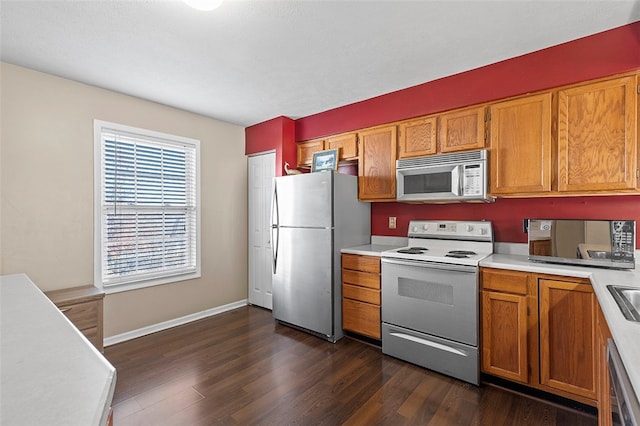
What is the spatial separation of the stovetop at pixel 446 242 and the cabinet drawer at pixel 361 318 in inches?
22.3

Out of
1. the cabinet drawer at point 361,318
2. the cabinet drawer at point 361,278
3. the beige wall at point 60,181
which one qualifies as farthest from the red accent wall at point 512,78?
the beige wall at point 60,181

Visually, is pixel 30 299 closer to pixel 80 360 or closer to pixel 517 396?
pixel 80 360

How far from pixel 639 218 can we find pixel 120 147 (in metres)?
4.45

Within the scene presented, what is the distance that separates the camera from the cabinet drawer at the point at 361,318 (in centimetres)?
284

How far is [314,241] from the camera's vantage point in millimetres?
3143

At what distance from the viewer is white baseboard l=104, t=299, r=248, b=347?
3025 millimetres

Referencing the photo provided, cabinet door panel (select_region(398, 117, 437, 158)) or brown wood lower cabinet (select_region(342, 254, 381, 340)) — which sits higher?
cabinet door panel (select_region(398, 117, 437, 158))

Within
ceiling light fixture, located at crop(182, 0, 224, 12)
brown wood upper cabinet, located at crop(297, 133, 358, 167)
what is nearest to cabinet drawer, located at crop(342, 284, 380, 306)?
brown wood upper cabinet, located at crop(297, 133, 358, 167)

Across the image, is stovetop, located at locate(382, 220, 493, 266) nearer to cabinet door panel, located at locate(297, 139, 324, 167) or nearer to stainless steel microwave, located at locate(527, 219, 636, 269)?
stainless steel microwave, located at locate(527, 219, 636, 269)

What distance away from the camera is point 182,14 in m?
1.86

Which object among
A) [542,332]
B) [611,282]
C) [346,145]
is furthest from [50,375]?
[346,145]

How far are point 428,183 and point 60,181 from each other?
10.8ft

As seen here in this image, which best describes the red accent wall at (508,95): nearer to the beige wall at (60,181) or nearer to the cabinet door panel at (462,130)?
the cabinet door panel at (462,130)

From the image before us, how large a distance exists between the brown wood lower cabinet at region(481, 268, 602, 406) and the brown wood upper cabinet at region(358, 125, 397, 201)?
124cm
